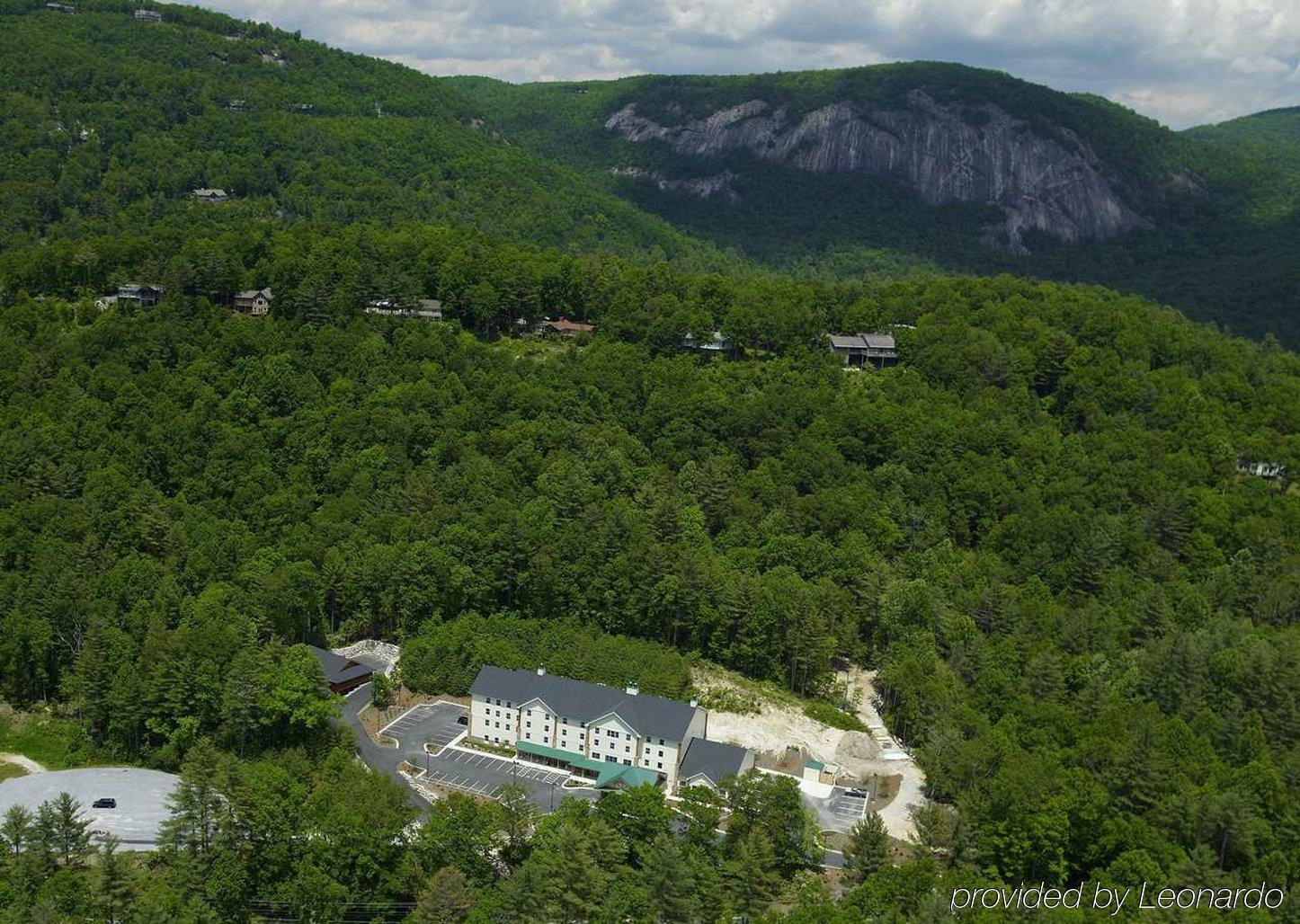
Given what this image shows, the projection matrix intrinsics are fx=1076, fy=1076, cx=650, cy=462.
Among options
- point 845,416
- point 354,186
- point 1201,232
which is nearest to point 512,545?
point 845,416

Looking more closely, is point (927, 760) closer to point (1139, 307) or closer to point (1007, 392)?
point (1007, 392)

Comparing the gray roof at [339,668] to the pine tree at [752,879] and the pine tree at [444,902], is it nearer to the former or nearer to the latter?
the pine tree at [444,902]

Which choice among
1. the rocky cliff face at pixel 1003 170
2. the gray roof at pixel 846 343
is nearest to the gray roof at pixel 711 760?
the gray roof at pixel 846 343

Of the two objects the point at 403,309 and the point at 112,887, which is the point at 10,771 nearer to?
the point at 112,887

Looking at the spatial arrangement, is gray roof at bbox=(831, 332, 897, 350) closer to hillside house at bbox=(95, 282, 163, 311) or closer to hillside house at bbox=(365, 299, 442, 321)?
hillside house at bbox=(365, 299, 442, 321)

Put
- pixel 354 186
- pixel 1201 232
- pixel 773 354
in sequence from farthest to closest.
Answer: pixel 1201 232 → pixel 354 186 → pixel 773 354
